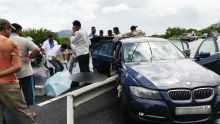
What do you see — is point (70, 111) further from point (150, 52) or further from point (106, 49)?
point (106, 49)

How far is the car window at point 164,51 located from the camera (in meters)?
8.91

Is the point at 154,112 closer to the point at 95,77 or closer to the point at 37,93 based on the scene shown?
the point at 95,77

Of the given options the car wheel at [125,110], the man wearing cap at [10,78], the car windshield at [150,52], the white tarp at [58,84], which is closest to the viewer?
the man wearing cap at [10,78]

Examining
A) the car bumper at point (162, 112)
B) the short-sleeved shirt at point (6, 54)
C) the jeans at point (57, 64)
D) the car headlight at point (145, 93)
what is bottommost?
the jeans at point (57, 64)

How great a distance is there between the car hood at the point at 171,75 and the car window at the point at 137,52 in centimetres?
51

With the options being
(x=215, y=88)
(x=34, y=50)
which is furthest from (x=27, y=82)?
(x=215, y=88)

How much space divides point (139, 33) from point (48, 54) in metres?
2.98

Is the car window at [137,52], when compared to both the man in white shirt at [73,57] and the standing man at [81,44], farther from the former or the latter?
the man in white shirt at [73,57]

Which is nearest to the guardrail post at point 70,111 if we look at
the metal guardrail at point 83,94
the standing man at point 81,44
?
the metal guardrail at point 83,94

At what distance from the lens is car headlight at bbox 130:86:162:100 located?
23.1ft

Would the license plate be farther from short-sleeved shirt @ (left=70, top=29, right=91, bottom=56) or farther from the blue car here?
short-sleeved shirt @ (left=70, top=29, right=91, bottom=56)

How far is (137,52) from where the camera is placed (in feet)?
30.0

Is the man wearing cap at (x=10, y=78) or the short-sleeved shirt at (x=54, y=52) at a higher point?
the man wearing cap at (x=10, y=78)

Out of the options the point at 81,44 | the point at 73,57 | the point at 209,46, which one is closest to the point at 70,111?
the point at 209,46
